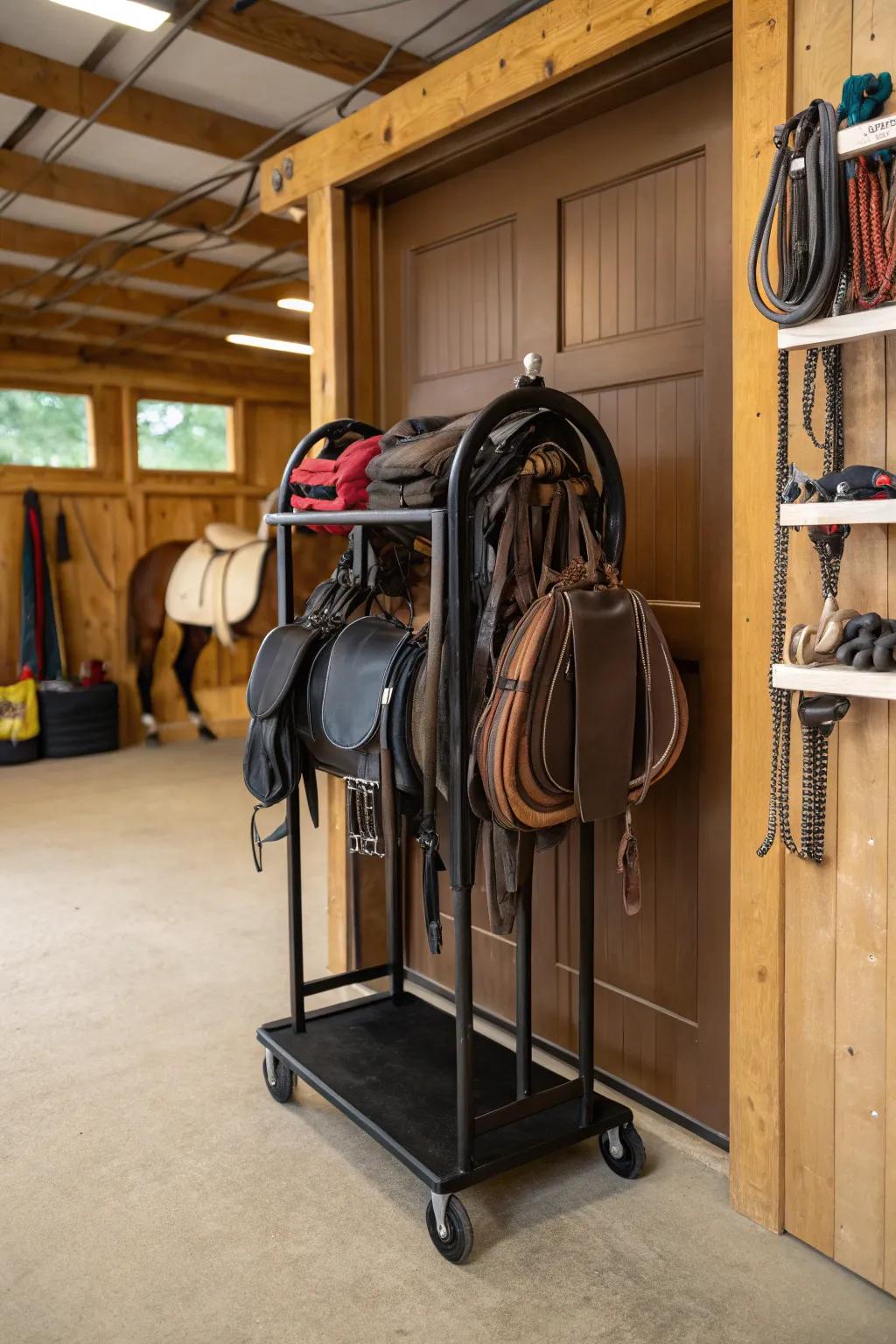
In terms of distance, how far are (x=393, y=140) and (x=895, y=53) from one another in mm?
1398

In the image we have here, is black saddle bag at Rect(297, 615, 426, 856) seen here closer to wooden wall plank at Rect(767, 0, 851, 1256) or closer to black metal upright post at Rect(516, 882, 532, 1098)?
black metal upright post at Rect(516, 882, 532, 1098)

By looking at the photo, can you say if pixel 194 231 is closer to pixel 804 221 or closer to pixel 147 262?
pixel 147 262

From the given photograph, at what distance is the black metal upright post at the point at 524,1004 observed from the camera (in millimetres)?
2115

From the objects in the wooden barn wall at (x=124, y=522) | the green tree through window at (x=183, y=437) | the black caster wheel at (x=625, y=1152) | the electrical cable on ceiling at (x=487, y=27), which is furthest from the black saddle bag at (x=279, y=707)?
the green tree through window at (x=183, y=437)

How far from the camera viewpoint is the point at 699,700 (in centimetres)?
224

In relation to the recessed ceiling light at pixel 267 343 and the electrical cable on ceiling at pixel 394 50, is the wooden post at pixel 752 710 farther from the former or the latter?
the recessed ceiling light at pixel 267 343

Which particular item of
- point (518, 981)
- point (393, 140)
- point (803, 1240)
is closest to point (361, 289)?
point (393, 140)

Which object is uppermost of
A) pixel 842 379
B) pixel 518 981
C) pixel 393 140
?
pixel 393 140

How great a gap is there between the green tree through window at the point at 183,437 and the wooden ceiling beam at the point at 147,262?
1.49m

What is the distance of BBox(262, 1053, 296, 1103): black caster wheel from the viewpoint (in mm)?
2424

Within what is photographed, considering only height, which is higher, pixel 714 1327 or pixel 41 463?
pixel 41 463

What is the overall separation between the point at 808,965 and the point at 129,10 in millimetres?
2857

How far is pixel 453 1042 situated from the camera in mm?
2414

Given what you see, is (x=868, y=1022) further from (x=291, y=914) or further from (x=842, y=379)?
(x=291, y=914)
